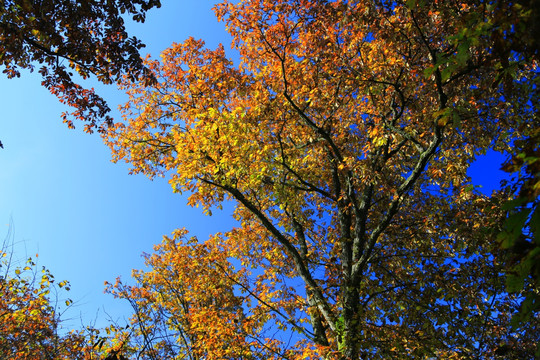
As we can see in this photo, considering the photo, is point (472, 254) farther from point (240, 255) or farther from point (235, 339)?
point (240, 255)

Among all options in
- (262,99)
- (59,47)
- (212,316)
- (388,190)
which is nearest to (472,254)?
(388,190)

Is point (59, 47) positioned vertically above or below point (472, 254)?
above

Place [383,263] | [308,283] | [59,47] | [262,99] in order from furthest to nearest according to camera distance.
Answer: [383,263] → [262,99] → [308,283] → [59,47]

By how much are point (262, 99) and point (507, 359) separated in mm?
9467

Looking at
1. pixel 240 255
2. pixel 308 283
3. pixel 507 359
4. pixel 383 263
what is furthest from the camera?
pixel 240 255

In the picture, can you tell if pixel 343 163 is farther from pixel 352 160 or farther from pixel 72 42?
pixel 72 42

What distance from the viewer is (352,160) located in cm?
861

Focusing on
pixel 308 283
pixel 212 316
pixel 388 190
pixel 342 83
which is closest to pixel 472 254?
pixel 388 190

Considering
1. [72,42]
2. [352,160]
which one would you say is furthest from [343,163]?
[72,42]

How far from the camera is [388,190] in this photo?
343 inches

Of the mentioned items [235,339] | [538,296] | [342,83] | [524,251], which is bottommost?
[538,296]

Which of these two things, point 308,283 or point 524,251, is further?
point 308,283

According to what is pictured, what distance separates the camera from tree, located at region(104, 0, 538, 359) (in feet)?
25.4

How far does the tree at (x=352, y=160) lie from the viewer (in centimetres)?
775
